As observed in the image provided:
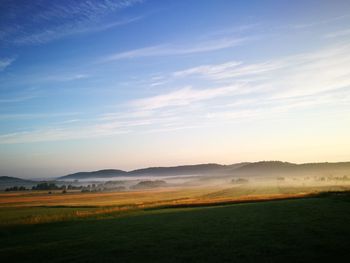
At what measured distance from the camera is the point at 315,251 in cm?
1389

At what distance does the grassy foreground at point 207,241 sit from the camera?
47.2 feet

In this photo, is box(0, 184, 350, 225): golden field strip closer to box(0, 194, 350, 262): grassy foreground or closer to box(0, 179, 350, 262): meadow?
box(0, 179, 350, 262): meadow

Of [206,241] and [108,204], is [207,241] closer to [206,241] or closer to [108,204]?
[206,241]

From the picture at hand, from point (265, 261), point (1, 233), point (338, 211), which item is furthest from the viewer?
point (1, 233)

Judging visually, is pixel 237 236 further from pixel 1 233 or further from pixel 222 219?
pixel 1 233

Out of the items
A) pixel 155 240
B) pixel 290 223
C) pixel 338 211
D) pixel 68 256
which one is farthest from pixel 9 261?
pixel 338 211

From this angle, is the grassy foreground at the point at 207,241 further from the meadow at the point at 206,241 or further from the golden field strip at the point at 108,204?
the golden field strip at the point at 108,204

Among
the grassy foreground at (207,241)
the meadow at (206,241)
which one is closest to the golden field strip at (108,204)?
the meadow at (206,241)

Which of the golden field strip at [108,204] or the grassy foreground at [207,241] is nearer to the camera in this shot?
the grassy foreground at [207,241]

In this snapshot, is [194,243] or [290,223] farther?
[290,223]

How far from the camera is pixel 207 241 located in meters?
17.5

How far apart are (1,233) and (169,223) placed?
1471 centimetres

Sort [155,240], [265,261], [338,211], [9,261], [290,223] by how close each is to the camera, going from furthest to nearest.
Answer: [338,211] → [290,223] → [155,240] → [9,261] → [265,261]

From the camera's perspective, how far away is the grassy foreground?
14.4 m
